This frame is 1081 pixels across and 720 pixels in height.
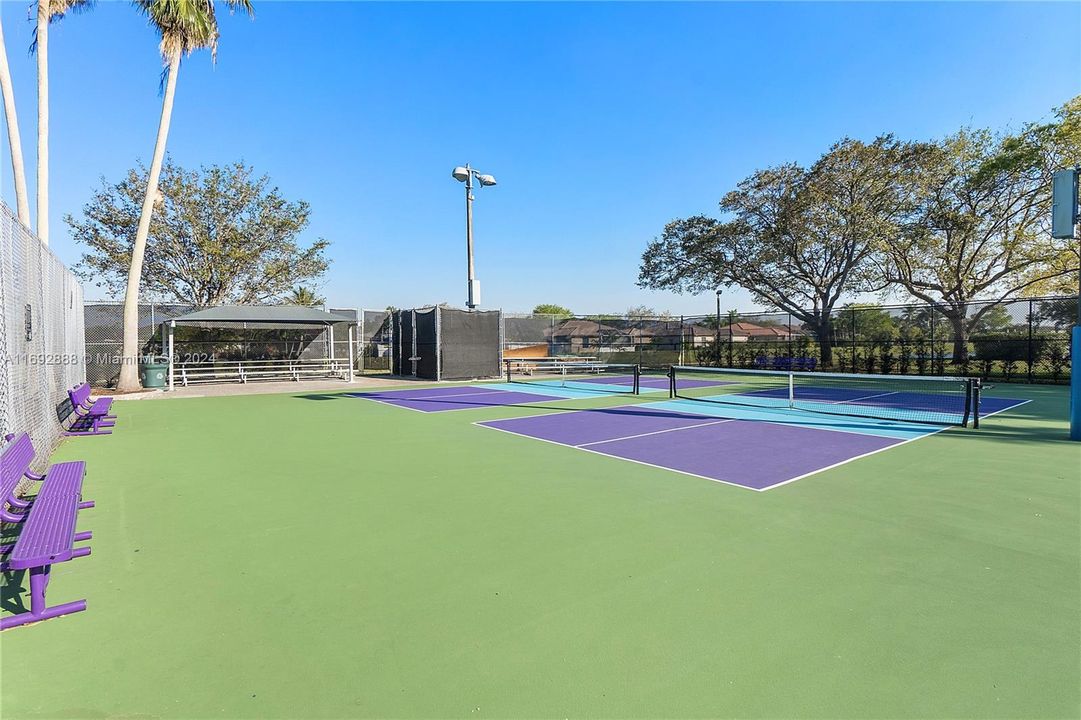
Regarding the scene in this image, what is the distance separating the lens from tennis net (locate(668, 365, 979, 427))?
10039 millimetres

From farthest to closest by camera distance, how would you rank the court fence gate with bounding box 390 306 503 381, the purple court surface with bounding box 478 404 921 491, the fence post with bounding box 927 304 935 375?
the court fence gate with bounding box 390 306 503 381 < the fence post with bounding box 927 304 935 375 < the purple court surface with bounding box 478 404 921 491

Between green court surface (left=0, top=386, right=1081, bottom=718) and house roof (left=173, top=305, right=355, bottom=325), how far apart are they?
12.7m

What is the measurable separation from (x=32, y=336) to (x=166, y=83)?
14.5 metres

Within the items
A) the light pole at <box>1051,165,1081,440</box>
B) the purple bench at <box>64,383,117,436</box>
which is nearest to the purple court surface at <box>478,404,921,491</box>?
the light pole at <box>1051,165,1081,440</box>

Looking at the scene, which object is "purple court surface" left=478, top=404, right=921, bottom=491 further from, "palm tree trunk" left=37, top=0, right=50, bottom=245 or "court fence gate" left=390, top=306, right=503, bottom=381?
"palm tree trunk" left=37, top=0, right=50, bottom=245

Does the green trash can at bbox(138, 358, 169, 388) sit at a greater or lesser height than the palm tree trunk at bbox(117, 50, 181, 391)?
lesser

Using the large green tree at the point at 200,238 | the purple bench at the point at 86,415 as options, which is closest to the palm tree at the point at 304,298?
the large green tree at the point at 200,238

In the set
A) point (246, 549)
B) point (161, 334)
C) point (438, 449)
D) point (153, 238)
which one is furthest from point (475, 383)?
point (246, 549)

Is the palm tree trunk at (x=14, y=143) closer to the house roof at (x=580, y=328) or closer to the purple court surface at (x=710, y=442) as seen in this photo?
the purple court surface at (x=710, y=442)

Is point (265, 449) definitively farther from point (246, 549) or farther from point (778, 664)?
point (778, 664)

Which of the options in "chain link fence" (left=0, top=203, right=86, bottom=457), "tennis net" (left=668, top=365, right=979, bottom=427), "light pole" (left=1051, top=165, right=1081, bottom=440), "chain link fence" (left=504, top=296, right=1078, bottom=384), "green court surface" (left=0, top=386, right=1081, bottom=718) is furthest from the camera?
"chain link fence" (left=504, top=296, right=1078, bottom=384)

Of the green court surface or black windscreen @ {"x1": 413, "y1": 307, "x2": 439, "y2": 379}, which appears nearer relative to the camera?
→ the green court surface

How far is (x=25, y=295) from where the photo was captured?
5.58 metres

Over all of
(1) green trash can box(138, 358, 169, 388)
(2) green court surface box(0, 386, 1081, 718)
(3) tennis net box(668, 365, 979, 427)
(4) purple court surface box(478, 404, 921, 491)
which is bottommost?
(2) green court surface box(0, 386, 1081, 718)
